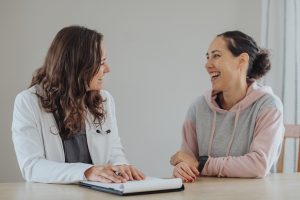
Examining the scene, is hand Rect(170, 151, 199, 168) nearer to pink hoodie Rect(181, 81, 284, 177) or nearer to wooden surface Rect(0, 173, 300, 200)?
pink hoodie Rect(181, 81, 284, 177)

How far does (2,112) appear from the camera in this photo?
2.48 metres

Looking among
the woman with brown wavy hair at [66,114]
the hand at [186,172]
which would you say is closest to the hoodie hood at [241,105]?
the hand at [186,172]

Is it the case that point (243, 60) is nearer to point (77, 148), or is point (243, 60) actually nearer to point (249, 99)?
point (249, 99)

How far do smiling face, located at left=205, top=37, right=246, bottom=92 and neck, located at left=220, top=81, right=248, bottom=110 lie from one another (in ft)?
0.06

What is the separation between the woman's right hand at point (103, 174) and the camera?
1.44m

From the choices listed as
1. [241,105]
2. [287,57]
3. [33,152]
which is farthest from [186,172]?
[287,57]

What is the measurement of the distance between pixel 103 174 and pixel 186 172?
366 millimetres

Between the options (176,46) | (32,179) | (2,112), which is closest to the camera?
(32,179)

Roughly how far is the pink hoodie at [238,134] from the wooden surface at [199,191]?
108mm

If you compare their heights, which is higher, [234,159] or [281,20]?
[281,20]

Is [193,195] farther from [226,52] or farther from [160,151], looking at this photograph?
[160,151]

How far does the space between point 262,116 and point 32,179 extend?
0.93m

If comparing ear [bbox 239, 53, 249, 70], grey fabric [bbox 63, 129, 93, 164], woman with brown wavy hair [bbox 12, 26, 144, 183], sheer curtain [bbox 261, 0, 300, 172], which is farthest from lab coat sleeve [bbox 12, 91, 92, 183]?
sheer curtain [bbox 261, 0, 300, 172]

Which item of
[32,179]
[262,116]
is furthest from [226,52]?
[32,179]
